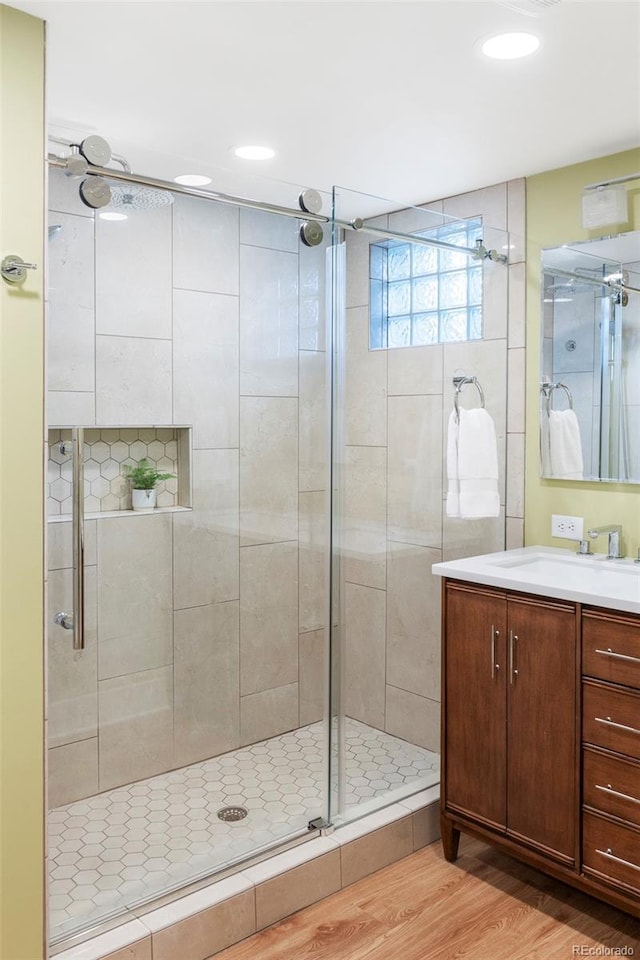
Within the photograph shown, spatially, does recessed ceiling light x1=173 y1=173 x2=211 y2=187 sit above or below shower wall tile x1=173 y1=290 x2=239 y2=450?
above

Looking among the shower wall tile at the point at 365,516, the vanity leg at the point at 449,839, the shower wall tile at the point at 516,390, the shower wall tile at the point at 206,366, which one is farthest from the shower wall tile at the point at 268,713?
the shower wall tile at the point at 516,390

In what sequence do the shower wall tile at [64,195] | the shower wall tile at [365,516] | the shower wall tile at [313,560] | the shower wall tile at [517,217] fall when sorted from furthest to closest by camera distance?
the shower wall tile at [517,217] → the shower wall tile at [365,516] → the shower wall tile at [313,560] → the shower wall tile at [64,195]

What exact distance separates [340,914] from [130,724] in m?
0.88

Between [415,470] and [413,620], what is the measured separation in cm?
55

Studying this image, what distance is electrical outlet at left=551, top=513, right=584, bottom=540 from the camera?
9.25 ft

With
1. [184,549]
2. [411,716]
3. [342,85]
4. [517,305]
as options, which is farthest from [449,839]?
[342,85]

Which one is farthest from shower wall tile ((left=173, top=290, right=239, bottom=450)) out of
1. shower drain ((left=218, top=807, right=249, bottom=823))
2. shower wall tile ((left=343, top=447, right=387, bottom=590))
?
shower drain ((left=218, top=807, right=249, bottom=823))

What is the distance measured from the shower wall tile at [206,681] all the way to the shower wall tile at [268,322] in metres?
0.68

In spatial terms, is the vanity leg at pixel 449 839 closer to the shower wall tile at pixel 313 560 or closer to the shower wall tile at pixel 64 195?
the shower wall tile at pixel 313 560

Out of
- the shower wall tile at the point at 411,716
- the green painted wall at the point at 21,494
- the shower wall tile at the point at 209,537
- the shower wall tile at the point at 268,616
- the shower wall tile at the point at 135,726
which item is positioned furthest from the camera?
the shower wall tile at the point at 411,716

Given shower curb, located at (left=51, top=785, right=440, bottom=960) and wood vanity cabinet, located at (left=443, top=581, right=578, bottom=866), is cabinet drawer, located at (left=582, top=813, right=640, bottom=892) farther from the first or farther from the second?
shower curb, located at (left=51, top=785, right=440, bottom=960)

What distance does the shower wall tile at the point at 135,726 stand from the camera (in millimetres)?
2131

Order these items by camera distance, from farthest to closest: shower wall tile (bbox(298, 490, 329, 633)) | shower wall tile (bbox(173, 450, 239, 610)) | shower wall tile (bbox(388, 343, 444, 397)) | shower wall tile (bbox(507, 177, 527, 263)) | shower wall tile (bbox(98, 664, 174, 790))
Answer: shower wall tile (bbox(507, 177, 527, 263)), shower wall tile (bbox(388, 343, 444, 397)), shower wall tile (bbox(298, 490, 329, 633)), shower wall tile (bbox(173, 450, 239, 610)), shower wall tile (bbox(98, 664, 174, 790))

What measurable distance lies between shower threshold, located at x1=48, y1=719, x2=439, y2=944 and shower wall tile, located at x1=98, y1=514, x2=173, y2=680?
0.38 meters
